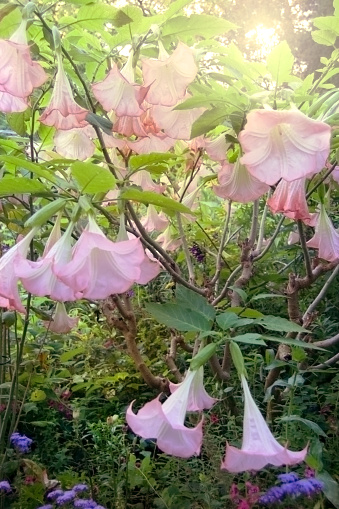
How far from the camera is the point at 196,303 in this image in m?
0.90

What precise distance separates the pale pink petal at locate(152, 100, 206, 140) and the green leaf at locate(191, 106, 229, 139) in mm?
103

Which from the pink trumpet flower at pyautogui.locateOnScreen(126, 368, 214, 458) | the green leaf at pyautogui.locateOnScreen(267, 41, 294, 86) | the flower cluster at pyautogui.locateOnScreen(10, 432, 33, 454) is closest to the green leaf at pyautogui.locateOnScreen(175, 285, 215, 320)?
the pink trumpet flower at pyautogui.locateOnScreen(126, 368, 214, 458)

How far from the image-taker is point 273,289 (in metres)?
1.81

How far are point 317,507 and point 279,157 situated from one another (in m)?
0.85

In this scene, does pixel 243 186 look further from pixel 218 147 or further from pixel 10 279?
pixel 10 279

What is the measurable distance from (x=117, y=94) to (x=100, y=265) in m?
0.35

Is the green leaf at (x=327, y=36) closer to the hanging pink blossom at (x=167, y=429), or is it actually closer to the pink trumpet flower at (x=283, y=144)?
the pink trumpet flower at (x=283, y=144)

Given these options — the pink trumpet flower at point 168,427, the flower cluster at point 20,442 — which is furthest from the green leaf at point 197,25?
the flower cluster at point 20,442

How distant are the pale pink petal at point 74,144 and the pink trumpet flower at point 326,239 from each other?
0.52 m

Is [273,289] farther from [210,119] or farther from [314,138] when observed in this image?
[314,138]

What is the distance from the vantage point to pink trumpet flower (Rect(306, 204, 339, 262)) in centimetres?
110

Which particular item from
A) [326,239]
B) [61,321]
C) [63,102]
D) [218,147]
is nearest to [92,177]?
[63,102]

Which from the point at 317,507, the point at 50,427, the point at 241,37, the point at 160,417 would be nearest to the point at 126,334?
the point at 160,417

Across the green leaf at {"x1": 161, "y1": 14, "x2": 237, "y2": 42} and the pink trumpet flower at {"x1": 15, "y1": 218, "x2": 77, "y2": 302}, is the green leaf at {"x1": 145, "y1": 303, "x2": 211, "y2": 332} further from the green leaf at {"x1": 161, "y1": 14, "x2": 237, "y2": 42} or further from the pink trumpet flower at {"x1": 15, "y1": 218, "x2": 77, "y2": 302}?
the green leaf at {"x1": 161, "y1": 14, "x2": 237, "y2": 42}
